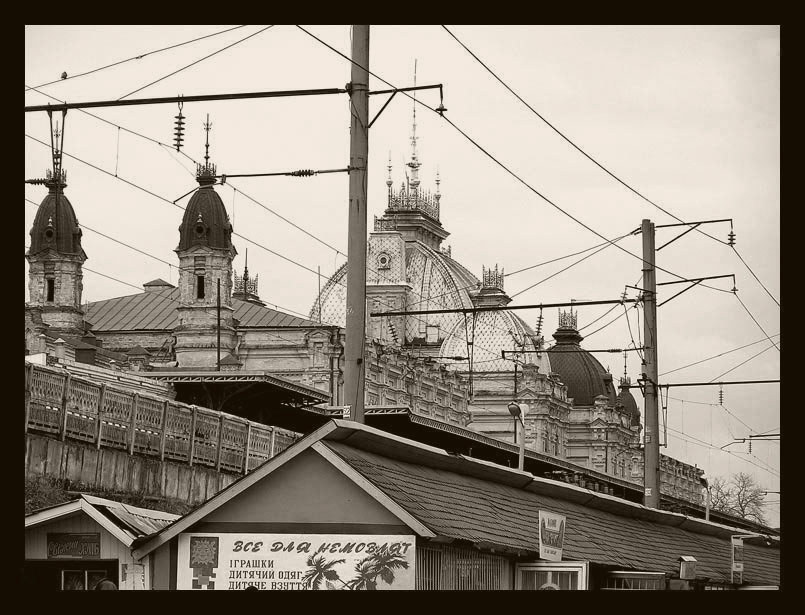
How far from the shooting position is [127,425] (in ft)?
Answer: 101

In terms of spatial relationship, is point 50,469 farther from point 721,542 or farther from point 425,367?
point 425,367

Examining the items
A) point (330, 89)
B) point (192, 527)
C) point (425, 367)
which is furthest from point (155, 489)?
point (425, 367)

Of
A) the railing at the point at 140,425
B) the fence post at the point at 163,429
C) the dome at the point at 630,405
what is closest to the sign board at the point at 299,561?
the railing at the point at 140,425

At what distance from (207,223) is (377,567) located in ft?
241

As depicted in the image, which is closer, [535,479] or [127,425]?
[535,479]

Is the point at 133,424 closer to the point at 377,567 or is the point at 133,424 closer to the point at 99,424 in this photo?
the point at 99,424

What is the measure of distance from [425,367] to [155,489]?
2798 inches

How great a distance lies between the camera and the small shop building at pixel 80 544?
17641mm

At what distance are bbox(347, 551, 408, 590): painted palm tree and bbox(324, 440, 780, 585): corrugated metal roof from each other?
1.49 feet

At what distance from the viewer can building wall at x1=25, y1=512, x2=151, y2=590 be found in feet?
56.9

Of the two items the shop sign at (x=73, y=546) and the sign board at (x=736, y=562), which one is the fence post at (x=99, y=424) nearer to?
the shop sign at (x=73, y=546)

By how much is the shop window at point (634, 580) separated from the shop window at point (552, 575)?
2.84m

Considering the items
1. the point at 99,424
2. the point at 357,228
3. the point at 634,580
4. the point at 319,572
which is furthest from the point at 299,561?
the point at 99,424

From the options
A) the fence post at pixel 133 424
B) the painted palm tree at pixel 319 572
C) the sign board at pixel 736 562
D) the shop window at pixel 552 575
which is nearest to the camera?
the painted palm tree at pixel 319 572
